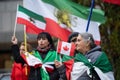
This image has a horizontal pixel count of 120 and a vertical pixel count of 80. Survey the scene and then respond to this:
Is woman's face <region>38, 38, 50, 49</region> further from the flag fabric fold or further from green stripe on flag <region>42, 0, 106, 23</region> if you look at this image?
green stripe on flag <region>42, 0, 106, 23</region>

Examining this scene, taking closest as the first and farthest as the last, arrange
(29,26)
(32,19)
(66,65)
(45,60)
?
1. (66,65)
2. (45,60)
3. (29,26)
4. (32,19)

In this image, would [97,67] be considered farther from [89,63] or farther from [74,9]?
[74,9]

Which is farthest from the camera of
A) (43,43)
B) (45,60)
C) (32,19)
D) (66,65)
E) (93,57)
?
(32,19)

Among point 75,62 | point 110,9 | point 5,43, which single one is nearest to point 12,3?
point 5,43

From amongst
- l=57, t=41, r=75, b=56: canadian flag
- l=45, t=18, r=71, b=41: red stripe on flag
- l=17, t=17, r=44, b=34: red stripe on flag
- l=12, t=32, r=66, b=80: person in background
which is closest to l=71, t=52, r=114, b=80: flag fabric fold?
l=57, t=41, r=75, b=56: canadian flag

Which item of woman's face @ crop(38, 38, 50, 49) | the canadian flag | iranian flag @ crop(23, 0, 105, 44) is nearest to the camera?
the canadian flag

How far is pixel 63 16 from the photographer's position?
9.28 meters

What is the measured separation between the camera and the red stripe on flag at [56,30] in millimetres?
9180

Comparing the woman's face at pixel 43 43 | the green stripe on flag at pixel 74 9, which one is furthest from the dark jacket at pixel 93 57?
the green stripe on flag at pixel 74 9

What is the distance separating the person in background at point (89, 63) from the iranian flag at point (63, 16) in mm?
1956

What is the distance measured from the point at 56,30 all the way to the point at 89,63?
208cm

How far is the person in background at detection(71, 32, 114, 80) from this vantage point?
723 centimetres

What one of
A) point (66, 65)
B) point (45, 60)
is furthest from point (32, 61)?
point (66, 65)

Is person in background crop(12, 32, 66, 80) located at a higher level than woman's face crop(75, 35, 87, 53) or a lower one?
lower
